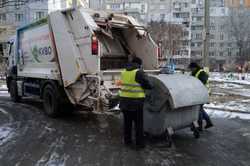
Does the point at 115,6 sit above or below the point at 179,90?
above

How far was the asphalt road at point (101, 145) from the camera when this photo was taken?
5273mm

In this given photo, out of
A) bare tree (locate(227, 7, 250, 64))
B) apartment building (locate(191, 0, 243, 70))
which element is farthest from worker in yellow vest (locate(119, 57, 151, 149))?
apartment building (locate(191, 0, 243, 70))

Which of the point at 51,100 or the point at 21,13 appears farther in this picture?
the point at 21,13

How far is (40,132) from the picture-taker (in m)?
7.16

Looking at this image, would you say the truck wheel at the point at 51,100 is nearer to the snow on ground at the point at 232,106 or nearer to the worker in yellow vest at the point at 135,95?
the worker in yellow vest at the point at 135,95

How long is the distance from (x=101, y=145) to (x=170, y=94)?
1560 millimetres

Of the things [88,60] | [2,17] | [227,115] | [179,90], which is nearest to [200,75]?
[179,90]

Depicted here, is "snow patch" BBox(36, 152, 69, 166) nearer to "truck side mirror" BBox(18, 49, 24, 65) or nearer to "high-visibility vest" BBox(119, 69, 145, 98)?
"high-visibility vest" BBox(119, 69, 145, 98)

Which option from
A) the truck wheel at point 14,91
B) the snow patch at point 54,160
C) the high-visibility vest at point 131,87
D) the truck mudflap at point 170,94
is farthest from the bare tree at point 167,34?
the snow patch at point 54,160

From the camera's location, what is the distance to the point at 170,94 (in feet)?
19.1

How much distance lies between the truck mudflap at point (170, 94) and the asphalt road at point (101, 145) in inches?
29.4

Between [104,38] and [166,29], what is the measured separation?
3362 centimetres

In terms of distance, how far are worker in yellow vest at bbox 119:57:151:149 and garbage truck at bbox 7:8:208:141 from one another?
32cm

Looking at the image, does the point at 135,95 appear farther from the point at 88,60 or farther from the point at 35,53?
the point at 35,53
